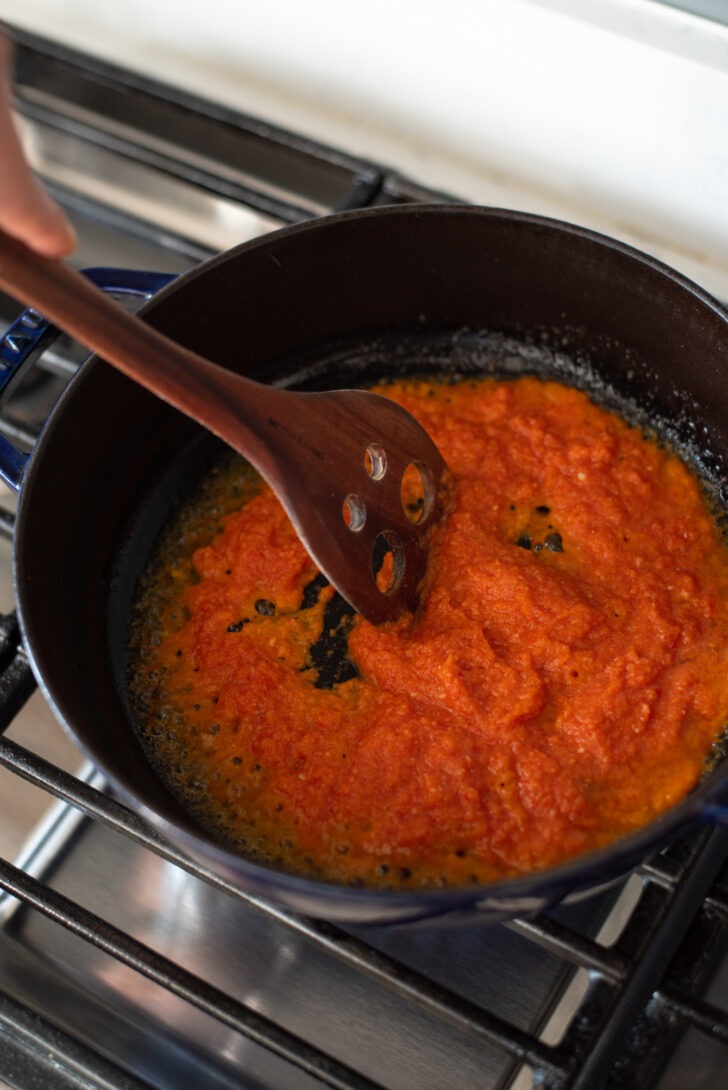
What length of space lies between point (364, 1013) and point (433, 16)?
1105 millimetres

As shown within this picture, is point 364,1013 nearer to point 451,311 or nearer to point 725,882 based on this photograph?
point 725,882

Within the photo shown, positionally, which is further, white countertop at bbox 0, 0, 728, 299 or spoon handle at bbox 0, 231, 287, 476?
white countertop at bbox 0, 0, 728, 299

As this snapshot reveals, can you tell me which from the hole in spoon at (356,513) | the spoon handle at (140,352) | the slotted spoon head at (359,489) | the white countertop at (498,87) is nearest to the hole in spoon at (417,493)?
the slotted spoon head at (359,489)

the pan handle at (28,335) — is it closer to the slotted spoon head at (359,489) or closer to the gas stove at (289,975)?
the gas stove at (289,975)

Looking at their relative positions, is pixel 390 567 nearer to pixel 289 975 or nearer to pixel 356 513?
pixel 356 513

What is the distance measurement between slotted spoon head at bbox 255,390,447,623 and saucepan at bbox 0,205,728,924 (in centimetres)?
24

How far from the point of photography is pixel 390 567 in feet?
3.96

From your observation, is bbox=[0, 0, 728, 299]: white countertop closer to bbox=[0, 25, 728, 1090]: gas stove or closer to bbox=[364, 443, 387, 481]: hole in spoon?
bbox=[364, 443, 387, 481]: hole in spoon

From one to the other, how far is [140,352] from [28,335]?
1.00 ft

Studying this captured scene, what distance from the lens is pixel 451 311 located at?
139cm

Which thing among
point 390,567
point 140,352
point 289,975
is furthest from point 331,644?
point 140,352

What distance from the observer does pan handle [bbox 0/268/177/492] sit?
1.10m

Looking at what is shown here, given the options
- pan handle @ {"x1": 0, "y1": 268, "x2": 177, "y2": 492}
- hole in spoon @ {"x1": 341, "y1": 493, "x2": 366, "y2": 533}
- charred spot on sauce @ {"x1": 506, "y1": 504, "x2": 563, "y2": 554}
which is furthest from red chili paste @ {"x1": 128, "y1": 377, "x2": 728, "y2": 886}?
pan handle @ {"x1": 0, "y1": 268, "x2": 177, "y2": 492}

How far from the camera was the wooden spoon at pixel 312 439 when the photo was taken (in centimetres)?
86
